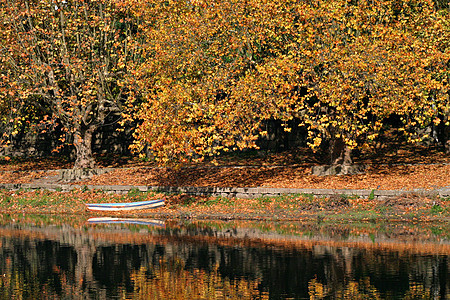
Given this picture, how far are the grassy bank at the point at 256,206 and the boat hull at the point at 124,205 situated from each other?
27 centimetres

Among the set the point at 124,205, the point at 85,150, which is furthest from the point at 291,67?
the point at 85,150

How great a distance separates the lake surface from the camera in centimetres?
1392

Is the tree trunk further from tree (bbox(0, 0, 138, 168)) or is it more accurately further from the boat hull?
the boat hull

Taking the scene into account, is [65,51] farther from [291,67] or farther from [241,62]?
[291,67]

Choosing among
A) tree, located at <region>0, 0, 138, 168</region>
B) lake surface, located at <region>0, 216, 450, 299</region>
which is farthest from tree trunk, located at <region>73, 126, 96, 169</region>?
lake surface, located at <region>0, 216, 450, 299</region>

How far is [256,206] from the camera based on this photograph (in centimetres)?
2916

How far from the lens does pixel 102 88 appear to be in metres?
35.6

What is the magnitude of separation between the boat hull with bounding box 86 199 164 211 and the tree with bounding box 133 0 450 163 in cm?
336

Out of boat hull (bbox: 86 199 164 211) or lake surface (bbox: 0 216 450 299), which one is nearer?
lake surface (bbox: 0 216 450 299)

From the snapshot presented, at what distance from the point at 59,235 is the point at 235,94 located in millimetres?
9002

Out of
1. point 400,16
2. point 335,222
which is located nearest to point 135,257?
point 335,222

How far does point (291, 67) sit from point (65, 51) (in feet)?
45.7

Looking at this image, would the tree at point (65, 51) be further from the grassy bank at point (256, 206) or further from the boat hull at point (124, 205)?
the boat hull at point (124, 205)

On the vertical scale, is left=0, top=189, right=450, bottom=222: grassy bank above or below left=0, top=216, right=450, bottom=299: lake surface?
above
